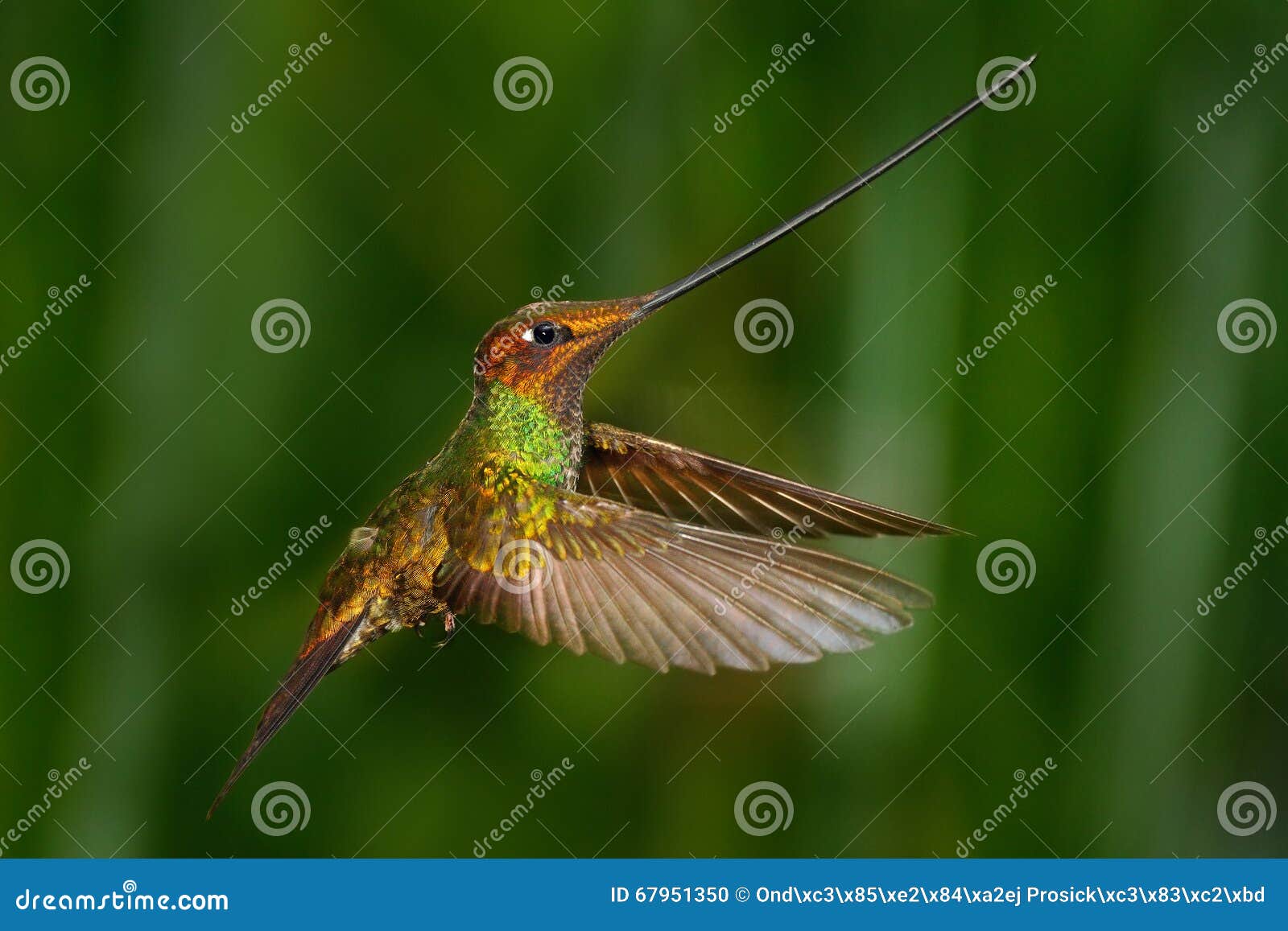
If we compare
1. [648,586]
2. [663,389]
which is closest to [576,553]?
[648,586]

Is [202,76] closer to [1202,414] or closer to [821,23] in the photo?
[821,23]

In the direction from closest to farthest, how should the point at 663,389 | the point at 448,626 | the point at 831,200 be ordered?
the point at 831,200 < the point at 448,626 < the point at 663,389

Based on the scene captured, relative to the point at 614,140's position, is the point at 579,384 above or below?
below

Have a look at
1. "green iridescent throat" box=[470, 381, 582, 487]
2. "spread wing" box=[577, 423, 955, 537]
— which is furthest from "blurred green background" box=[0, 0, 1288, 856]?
"green iridescent throat" box=[470, 381, 582, 487]

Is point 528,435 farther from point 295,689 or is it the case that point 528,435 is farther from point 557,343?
point 295,689

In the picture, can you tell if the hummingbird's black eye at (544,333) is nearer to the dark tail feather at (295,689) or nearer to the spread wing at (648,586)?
the spread wing at (648,586)

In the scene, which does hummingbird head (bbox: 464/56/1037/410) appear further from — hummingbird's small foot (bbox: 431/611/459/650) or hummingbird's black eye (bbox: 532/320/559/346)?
hummingbird's small foot (bbox: 431/611/459/650)

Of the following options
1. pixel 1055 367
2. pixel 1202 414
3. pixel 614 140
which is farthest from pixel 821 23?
pixel 1202 414
